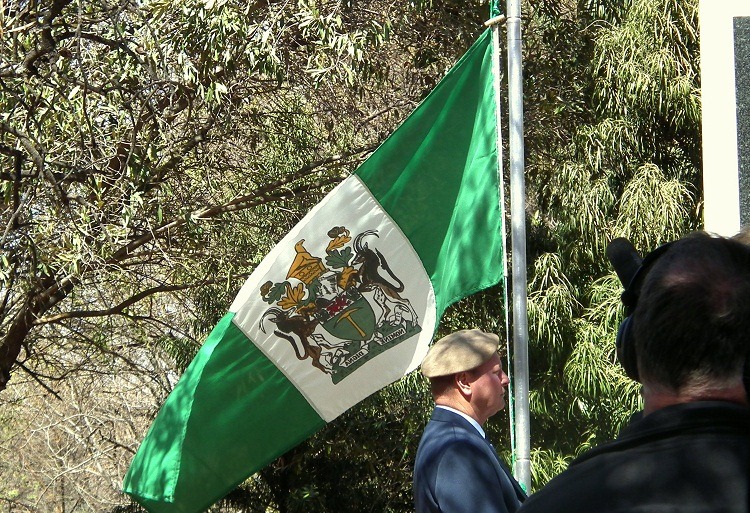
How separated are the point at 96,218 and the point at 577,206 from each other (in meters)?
3.45

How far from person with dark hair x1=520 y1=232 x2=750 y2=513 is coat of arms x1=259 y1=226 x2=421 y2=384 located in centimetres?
284

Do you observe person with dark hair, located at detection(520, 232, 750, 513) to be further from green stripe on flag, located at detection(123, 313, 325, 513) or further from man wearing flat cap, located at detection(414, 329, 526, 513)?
green stripe on flag, located at detection(123, 313, 325, 513)

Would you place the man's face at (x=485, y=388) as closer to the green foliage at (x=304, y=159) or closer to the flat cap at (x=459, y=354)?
the flat cap at (x=459, y=354)

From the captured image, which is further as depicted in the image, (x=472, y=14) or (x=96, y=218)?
(x=472, y=14)

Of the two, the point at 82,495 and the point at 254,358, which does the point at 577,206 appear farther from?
the point at 82,495

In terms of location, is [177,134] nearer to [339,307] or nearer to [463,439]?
[339,307]

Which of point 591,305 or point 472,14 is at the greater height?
point 472,14

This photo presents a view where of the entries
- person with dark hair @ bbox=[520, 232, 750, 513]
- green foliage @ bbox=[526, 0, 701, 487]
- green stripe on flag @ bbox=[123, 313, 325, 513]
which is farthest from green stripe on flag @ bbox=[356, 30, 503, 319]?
green foliage @ bbox=[526, 0, 701, 487]

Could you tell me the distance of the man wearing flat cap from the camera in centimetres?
291

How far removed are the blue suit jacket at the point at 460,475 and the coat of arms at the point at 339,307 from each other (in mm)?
1121

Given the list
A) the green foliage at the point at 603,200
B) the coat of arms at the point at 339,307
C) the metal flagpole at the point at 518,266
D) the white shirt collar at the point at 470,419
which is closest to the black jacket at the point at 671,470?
the white shirt collar at the point at 470,419

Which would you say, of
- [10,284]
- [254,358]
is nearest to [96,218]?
[10,284]

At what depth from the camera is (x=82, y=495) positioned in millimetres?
14586

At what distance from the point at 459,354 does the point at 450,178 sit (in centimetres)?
141
